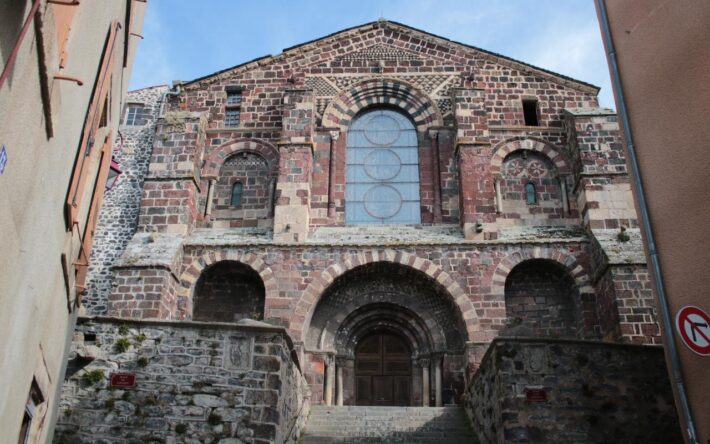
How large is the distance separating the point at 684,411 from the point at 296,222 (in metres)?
9.90

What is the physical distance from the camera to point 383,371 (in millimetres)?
15938

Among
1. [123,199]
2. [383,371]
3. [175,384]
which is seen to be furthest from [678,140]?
[123,199]

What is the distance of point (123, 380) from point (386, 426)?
15.5ft

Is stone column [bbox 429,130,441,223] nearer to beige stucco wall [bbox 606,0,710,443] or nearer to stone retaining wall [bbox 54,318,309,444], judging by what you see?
stone retaining wall [bbox 54,318,309,444]

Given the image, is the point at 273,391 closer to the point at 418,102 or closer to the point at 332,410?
the point at 332,410

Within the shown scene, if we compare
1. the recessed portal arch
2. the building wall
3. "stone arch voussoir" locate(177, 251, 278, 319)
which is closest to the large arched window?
the recessed portal arch

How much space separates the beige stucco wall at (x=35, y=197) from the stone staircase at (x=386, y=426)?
5.09m

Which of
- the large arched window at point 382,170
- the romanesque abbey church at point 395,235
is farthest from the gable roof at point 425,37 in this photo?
the large arched window at point 382,170

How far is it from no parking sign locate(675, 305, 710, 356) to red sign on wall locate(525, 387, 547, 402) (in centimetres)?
263

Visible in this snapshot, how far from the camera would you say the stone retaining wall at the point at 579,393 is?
9883 millimetres

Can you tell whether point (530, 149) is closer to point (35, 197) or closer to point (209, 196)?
point (209, 196)

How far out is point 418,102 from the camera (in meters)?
18.0

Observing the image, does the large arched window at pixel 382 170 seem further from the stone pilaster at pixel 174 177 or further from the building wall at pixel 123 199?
the building wall at pixel 123 199

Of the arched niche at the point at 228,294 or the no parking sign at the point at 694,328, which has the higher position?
the arched niche at the point at 228,294
